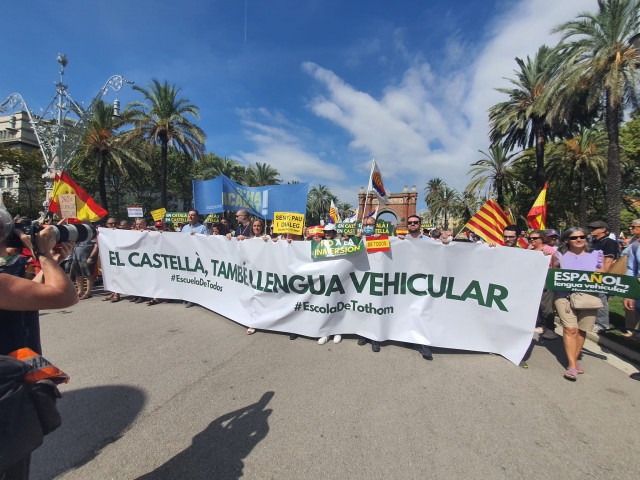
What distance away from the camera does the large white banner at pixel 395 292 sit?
3.70 metres

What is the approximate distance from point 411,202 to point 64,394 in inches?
2714

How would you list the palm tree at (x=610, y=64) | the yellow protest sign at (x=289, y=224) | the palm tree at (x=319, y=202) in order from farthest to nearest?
the palm tree at (x=319, y=202)
the palm tree at (x=610, y=64)
the yellow protest sign at (x=289, y=224)

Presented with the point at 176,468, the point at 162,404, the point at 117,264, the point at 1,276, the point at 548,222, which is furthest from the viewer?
the point at 548,222

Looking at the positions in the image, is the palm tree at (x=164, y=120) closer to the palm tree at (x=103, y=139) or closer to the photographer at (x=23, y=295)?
the palm tree at (x=103, y=139)

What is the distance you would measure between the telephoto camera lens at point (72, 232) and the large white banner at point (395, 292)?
2784mm

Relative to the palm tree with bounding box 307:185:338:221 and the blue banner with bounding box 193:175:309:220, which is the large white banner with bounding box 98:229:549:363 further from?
the palm tree with bounding box 307:185:338:221

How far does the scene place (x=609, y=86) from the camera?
1154 cm

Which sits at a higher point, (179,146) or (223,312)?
(179,146)

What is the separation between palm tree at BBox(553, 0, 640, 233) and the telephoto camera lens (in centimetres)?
1674

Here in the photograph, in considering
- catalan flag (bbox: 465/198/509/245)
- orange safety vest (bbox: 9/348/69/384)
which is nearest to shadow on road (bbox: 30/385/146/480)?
orange safety vest (bbox: 9/348/69/384)

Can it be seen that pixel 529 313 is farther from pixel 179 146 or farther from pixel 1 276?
pixel 179 146

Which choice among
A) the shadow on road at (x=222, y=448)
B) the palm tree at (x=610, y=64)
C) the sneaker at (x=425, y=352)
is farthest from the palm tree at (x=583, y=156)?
the shadow on road at (x=222, y=448)

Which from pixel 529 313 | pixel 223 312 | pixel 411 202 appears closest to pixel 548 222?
pixel 529 313

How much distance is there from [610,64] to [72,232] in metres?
18.0
